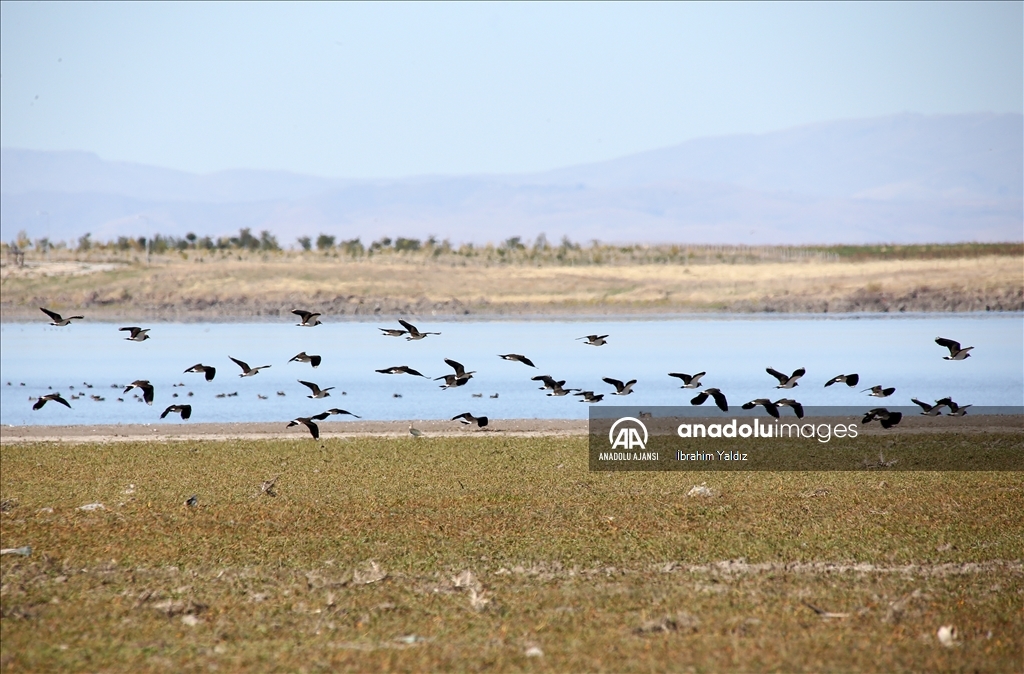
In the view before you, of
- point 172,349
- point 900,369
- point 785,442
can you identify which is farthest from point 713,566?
point 172,349

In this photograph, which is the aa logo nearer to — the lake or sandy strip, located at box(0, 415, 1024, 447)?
sandy strip, located at box(0, 415, 1024, 447)

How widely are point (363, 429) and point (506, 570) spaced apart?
15.0 metres

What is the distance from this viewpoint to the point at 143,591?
12.8 meters

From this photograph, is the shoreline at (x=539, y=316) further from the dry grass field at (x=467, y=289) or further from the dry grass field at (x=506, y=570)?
the dry grass field at (x=506, y=570)

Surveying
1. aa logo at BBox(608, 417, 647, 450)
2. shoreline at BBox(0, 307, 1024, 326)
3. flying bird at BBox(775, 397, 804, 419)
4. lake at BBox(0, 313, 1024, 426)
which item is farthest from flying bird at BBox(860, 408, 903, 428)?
shoreline at BBox(0, 307, 1024, 326)

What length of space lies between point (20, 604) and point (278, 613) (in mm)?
2680

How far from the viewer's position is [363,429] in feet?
93.5

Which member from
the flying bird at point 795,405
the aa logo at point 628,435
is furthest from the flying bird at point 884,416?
the aa logo at point 628,435

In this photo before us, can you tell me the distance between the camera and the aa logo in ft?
81.1

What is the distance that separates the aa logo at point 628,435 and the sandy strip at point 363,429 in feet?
2.11

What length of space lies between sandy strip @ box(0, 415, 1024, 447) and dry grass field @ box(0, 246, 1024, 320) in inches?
1749

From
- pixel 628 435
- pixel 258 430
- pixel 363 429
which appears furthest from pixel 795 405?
pixel 258 430

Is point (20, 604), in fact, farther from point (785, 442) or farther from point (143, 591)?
point (785, 442)

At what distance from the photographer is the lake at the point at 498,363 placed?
35.0 metres
